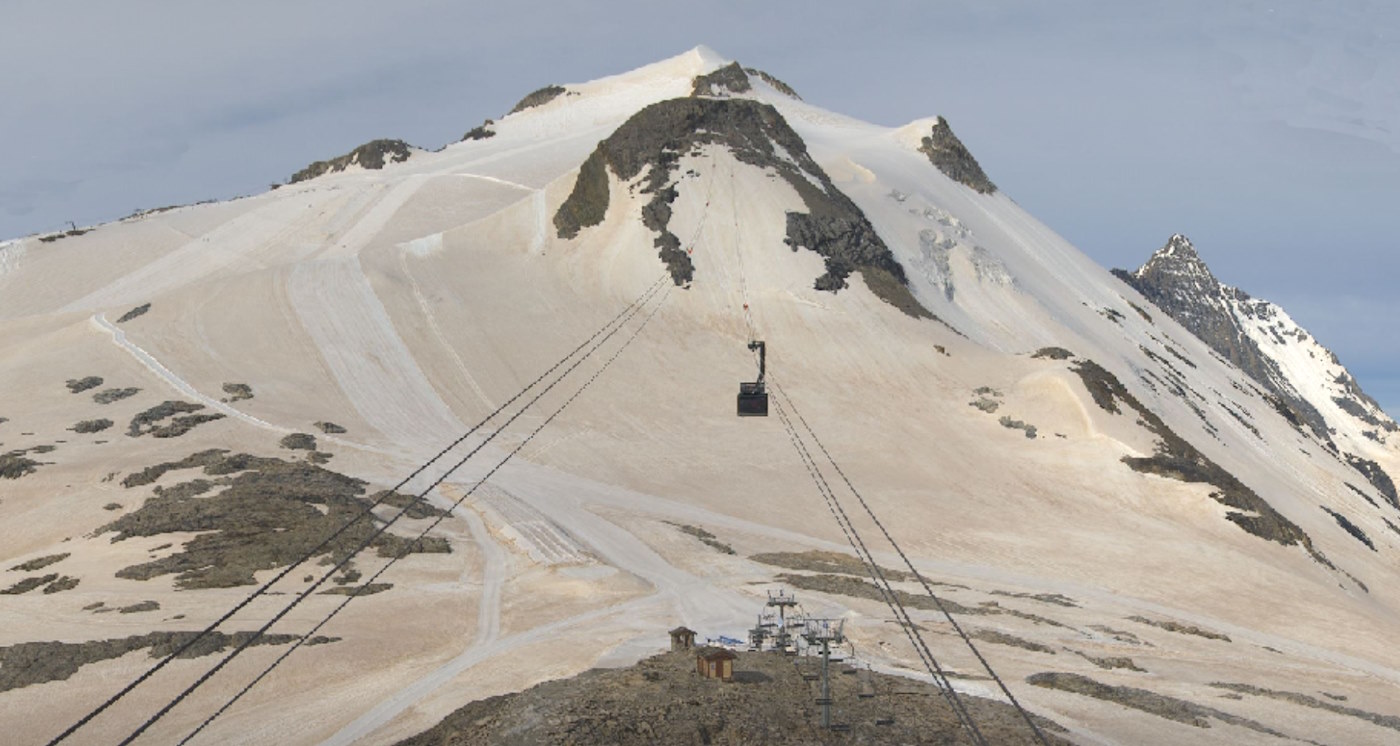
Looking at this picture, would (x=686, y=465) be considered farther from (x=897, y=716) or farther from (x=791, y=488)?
(x=897, y=716)

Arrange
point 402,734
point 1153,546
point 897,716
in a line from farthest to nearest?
point 1153,546 < point 897,716 < point 402,734

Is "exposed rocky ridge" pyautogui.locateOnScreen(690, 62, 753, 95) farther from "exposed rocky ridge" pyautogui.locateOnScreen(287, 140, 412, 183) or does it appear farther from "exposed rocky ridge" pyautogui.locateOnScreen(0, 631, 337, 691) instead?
"exposed rocky ridge" pyautogui.locateOnScreen(0, 631, 337, 691)

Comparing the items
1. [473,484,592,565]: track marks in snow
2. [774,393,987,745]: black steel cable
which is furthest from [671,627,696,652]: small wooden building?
[473,484,592,565]: track marks in snow

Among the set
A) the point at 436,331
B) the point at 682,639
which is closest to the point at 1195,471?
the point at 682,639

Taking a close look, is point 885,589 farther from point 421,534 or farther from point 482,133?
point 482,133

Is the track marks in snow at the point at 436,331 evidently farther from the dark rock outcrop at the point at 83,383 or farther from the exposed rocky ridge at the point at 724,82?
the exposed rocky ridge at the point at 724,82

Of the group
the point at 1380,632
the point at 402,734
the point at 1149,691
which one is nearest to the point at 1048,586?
the point at 1380,632
